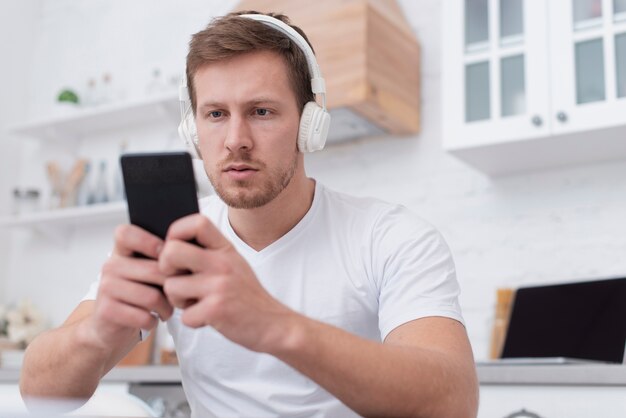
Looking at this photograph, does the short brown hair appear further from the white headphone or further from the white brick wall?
the white brick wall

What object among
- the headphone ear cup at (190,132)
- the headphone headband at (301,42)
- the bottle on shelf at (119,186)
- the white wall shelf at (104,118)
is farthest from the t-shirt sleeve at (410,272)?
the bottle on shelf at (119,186)

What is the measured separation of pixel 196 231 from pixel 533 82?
200cm

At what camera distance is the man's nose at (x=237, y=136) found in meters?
1.53

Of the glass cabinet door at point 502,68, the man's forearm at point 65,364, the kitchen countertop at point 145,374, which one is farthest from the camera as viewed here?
the kitchen countertop at point 145,374

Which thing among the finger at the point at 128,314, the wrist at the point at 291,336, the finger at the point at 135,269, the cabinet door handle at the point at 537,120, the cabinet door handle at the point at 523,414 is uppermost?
the cabinet door handle at the point at 537,120

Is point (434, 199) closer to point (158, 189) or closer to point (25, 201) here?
point (25, 201)

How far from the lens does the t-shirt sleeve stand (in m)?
1.40

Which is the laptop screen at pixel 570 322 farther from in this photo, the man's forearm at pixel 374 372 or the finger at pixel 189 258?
the finger at pixel 189 258

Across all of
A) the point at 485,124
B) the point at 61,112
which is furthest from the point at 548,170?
the point at 61,112

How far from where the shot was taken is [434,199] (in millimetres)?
3275

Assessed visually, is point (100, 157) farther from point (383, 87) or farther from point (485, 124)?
point (485, 124)

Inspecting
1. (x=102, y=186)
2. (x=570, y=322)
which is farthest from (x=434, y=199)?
(x=102, y=186)

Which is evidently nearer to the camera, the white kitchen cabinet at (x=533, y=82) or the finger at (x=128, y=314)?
the finger at (x=128, y=314)

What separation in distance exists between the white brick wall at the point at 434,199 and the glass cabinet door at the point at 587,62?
36 centimetres
